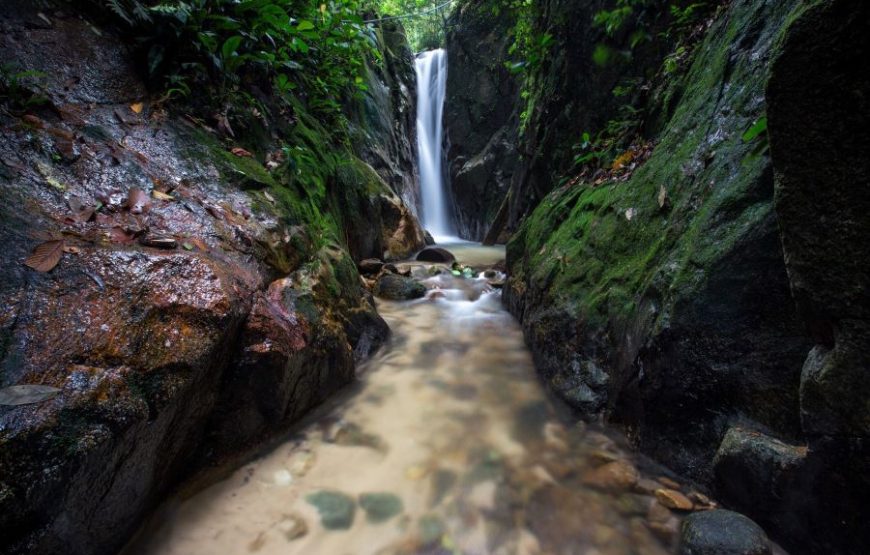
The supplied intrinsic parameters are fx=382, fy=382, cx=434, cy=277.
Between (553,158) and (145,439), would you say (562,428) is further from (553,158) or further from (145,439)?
(553,158)

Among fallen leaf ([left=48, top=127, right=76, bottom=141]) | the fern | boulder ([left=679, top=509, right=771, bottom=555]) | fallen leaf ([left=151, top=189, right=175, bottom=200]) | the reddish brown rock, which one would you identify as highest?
the fern

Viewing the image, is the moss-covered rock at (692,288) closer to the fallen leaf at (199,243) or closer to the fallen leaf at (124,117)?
the fallen leaf at (199,243)

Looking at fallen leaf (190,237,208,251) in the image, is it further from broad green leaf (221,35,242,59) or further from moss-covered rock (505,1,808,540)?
moss-covered rock (505,1,808,540)

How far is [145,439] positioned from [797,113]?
2.51 meters

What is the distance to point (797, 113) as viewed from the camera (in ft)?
3.87

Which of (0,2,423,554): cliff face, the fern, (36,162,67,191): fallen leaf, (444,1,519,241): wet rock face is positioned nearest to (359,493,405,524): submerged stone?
(0,2,423,554): cliff face

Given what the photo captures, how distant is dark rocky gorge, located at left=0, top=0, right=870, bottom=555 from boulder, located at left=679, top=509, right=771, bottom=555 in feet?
0.03

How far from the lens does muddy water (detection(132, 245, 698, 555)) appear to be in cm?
167

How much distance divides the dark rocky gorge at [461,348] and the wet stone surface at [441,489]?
2 cm

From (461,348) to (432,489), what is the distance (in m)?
1.98

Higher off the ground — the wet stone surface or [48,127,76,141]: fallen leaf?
[48,127,76,141]: fallen leaf

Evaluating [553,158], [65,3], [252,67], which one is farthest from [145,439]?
[553,158]

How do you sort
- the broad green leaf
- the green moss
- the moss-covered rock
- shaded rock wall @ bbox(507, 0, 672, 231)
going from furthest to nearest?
shaded rock wall @ bbox(507, 0, 672, 231) → the broad green leaf → the green moss → the moss-covered rock

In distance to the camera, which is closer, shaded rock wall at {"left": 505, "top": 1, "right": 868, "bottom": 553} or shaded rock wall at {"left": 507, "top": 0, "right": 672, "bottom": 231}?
shaded rock wall at {"left": 505, "top": 1, "right": 868, "bottom": 553}
